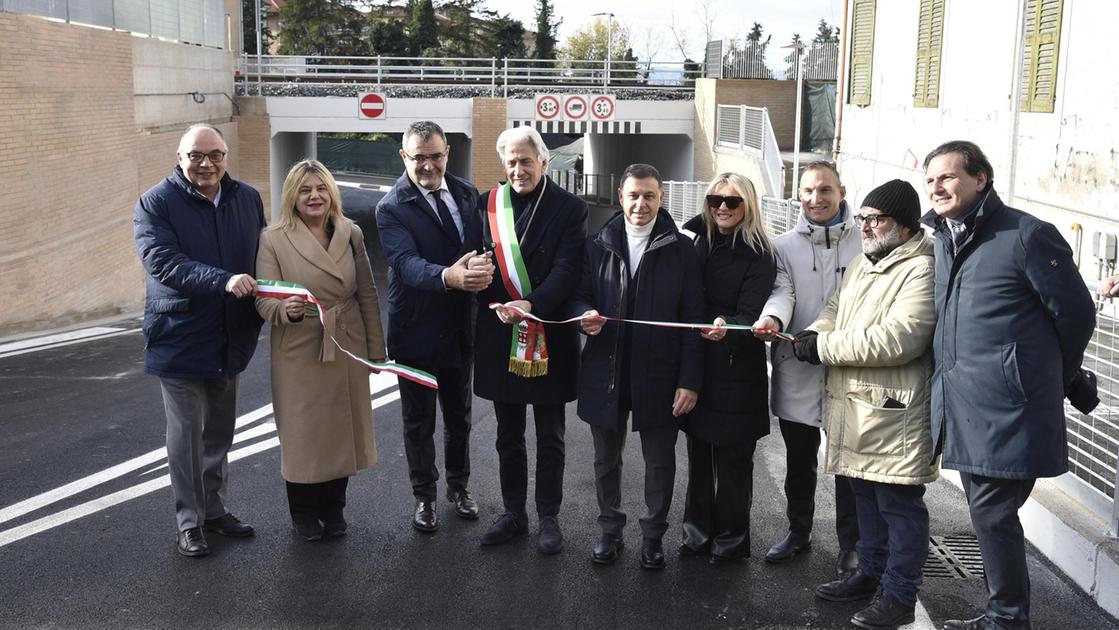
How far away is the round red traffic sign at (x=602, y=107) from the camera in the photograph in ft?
111

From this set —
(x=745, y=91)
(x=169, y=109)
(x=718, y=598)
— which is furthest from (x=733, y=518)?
(x=745, y=91)

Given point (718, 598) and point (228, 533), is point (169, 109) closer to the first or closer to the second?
point (228, 533)

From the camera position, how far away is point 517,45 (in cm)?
6075

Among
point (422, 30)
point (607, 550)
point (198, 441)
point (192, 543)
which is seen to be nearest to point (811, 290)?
point (607, 550)

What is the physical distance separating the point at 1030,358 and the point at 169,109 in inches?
822

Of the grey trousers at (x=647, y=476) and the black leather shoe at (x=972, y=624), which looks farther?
the grey trousers at (x=647, y=476)

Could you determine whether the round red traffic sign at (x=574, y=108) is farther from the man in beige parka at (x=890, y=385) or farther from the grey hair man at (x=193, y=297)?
the man in beige parka at (x=890, y=385)

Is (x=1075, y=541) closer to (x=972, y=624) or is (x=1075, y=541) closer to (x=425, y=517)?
(x=972, y=624)

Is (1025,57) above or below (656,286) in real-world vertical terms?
above

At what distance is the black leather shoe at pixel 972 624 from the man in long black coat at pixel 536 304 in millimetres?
1896

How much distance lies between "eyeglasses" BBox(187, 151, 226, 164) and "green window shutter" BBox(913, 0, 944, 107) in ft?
46.5

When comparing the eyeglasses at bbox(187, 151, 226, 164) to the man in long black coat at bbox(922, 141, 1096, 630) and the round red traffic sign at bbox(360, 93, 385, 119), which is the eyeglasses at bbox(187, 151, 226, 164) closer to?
the man in long black coat at bbox(922, 141, 1096, 630)

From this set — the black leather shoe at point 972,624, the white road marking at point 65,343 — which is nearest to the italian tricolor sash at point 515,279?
the black leather shoe at point 972,624

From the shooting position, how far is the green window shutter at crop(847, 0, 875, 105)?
21.0 metres
